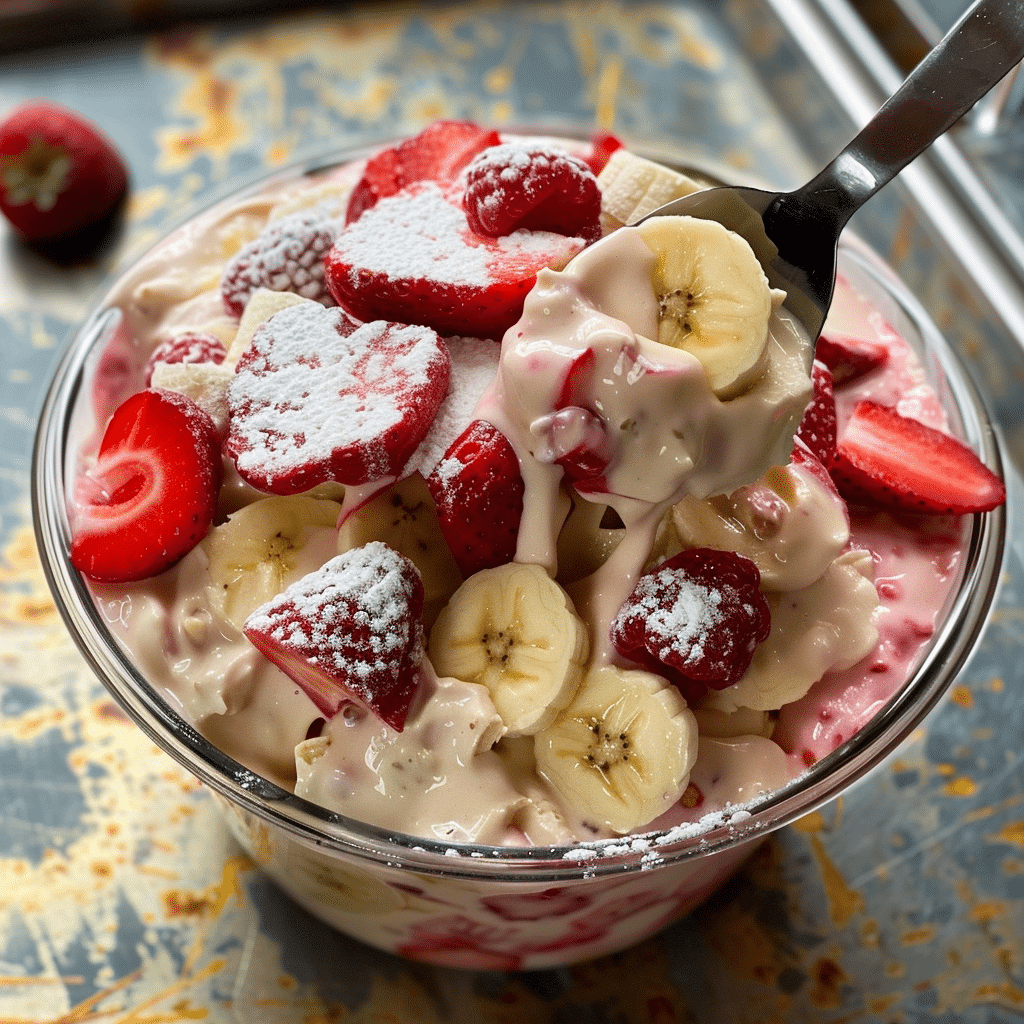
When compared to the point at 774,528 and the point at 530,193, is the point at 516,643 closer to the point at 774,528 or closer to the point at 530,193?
the point at 774,528

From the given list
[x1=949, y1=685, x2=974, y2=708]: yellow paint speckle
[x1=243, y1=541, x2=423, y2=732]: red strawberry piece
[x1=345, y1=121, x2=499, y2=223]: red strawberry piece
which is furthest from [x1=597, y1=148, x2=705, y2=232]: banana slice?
[x1=949, y1=685, x2=974, y2=708]: yellow paint speckle

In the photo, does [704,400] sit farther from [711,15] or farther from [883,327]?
[711,15]

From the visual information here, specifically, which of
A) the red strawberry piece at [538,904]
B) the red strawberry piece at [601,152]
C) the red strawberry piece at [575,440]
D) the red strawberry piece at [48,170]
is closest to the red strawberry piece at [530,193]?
the red strawberry piece at [601,152]

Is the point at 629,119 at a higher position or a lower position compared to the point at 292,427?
higher

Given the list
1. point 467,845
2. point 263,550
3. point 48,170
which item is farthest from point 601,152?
point 48,170

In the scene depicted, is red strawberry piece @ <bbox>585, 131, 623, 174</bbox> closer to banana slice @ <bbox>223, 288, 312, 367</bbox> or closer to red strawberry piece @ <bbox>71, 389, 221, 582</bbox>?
banana slice @ <bbox>223, 288, 312, 367</bbox>

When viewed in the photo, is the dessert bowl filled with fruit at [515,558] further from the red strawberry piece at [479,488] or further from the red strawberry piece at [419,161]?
the red strawberry piece at [419,161]

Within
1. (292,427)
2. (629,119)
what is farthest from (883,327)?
(629,119)
